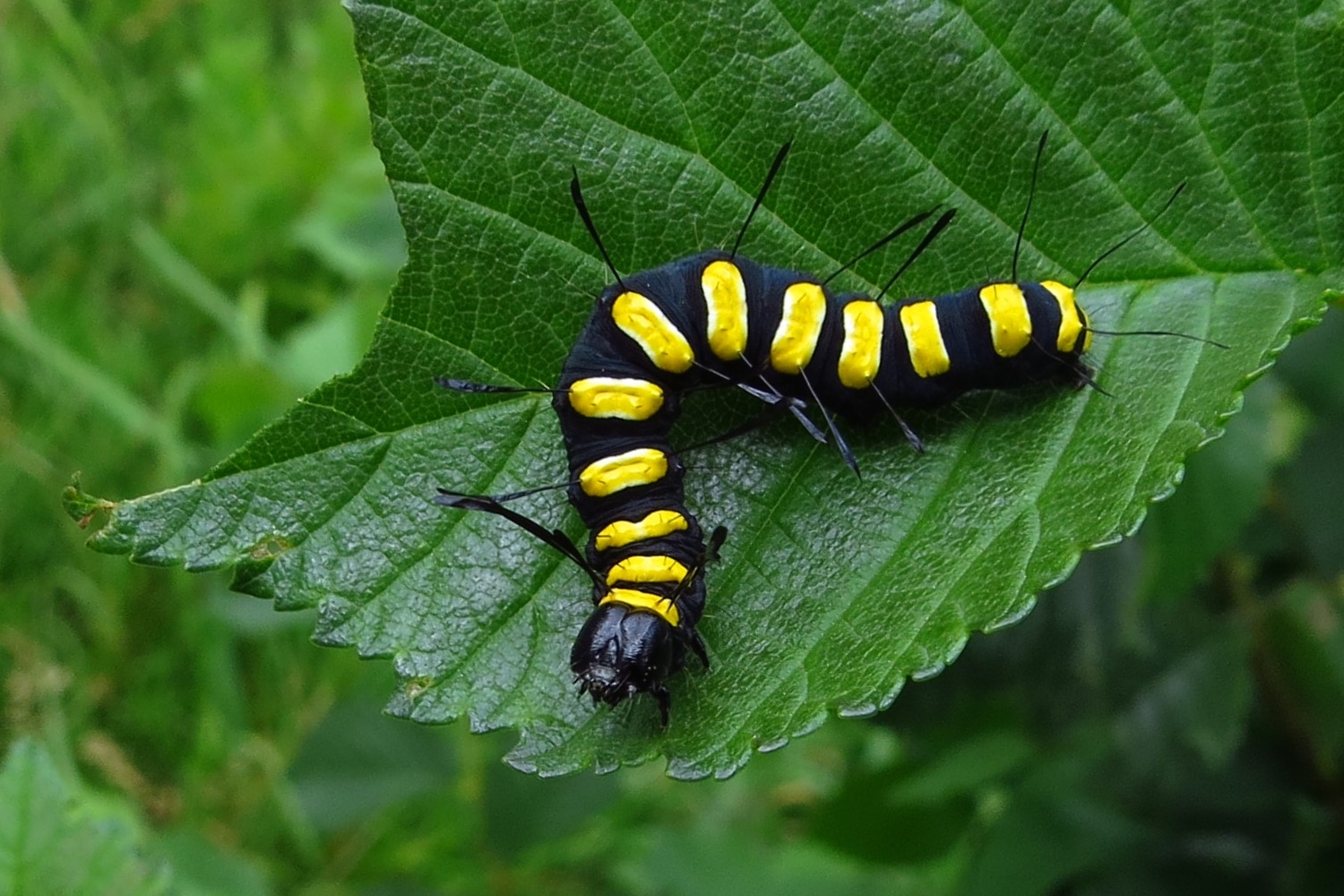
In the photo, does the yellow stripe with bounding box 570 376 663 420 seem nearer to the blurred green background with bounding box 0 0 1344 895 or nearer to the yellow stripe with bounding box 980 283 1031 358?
the yellow stripe with bounding box 980 283 1031 358

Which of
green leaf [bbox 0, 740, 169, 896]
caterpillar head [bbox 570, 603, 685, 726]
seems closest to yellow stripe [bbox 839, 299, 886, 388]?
caterpillar head [bbox 570, 603, 685, 726]

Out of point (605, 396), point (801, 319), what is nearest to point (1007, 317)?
point (801, 319)

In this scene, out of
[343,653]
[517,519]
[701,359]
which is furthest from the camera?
[343,653]

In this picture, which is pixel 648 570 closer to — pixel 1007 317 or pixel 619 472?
pixel 619 472

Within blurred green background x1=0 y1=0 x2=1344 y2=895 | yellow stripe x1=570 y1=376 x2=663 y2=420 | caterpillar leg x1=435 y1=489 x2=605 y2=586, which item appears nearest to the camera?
caterpillar leg x1=435 y1=489 x2=605 y2=586

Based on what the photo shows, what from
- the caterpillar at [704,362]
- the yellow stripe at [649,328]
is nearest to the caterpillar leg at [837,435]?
the caterpillar at [704,362]

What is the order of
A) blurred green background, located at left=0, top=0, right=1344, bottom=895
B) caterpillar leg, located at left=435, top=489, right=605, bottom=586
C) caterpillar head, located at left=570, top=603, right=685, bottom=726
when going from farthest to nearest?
blurred green background, located at left=0, top=0, right=1344, bottom=895 < caterpillar leg, located at left=435, top=489, right=605, bottom=586 < caterpillar head, located at left=570, top=603, right=685, bottom=726
